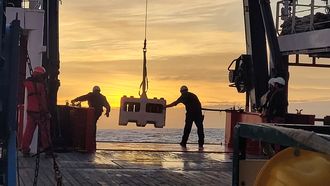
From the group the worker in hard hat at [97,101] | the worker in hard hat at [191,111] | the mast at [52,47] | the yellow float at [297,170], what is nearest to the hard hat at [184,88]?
the worker in hard hat at [191,111]

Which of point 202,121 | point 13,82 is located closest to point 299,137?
point 13,82

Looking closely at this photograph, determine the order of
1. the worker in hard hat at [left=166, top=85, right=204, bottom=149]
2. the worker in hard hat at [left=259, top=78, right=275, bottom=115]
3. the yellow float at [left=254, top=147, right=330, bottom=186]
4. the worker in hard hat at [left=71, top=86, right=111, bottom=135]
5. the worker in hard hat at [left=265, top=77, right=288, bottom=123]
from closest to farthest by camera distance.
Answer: the yellow float at [left=254, top=147, right=330, bottom=186] → the worker in hard hat at [left=265, top=77, right=288, bottom=123] → the worker in hard hat at [left=259, top=78, right=275, bottom=115] → the worker in hard hat at [left=71, top=86, right=111, bottom=135] → the worker in hard hat at [left=166, top=85, right=204, bottom=149]

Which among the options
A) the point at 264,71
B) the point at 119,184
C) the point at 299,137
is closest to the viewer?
the point at 299,137

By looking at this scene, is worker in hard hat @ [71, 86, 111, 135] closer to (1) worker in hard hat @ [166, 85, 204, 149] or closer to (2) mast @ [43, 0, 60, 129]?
(1) worker in hard hat @ [166, 85, 204, 149]

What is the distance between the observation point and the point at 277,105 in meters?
12.4

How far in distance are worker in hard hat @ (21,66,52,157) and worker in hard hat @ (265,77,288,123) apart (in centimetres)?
472

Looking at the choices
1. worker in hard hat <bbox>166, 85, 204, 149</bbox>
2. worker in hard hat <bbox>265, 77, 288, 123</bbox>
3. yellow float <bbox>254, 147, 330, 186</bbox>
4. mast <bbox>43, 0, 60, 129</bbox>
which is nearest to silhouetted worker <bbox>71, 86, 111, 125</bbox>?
worker in hard hat <bbox>166, 85, 204, 149</bbox>

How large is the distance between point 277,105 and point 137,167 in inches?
142

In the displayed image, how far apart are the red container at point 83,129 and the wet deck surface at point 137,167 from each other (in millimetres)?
310

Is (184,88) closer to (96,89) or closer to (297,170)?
(96,89)

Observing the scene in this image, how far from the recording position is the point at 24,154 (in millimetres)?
11320

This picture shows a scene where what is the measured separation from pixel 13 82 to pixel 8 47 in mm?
344

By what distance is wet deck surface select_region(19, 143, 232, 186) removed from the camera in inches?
355

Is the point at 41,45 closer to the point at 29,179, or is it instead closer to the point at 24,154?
the point at 24,154
